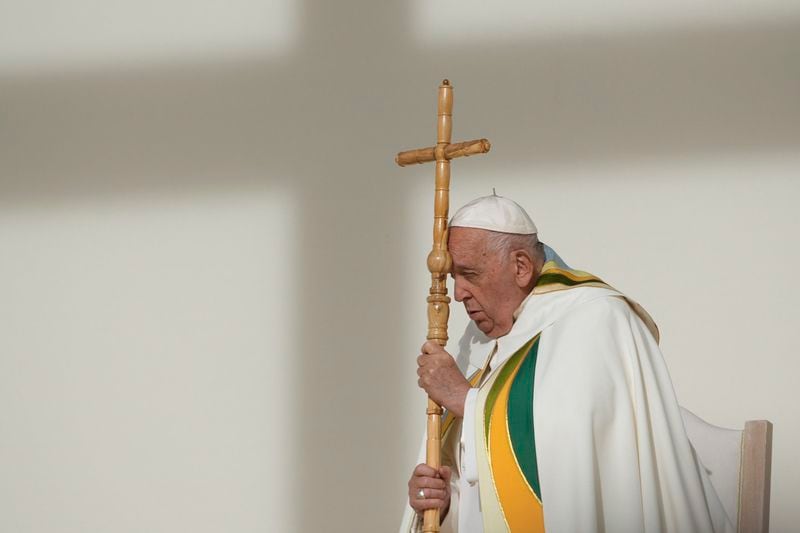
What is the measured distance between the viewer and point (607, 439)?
Answer: 160 inches

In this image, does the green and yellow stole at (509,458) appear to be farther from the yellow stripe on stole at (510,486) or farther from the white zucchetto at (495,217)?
the white zucchetto at (495,217)

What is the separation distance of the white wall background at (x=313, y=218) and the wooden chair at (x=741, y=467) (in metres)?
1.37

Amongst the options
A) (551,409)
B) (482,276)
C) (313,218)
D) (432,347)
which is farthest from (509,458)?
(313,218)

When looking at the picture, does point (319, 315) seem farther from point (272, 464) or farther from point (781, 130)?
point (781, 130)

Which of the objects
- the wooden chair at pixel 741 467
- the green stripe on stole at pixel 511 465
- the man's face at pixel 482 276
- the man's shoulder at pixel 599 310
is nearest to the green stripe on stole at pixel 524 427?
the green stripe on stole at pixel 511 465

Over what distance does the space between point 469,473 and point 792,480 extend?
2.05 metres

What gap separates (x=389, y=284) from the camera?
19.7 feet

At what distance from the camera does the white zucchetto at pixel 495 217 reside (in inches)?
175

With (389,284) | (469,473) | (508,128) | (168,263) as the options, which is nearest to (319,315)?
(389,284)

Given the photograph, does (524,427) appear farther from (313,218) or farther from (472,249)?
(313,218)

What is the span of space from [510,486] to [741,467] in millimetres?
758

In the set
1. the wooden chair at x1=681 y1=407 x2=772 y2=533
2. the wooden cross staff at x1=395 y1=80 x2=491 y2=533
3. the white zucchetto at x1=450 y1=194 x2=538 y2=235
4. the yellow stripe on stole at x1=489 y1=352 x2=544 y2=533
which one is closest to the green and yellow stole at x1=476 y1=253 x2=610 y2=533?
the yellow stripe on stole at x1=489 y1=352 x2=544 y2=533

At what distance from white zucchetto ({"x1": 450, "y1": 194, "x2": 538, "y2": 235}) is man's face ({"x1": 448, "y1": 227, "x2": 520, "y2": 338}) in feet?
0.08

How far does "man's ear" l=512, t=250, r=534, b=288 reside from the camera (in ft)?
14.6
